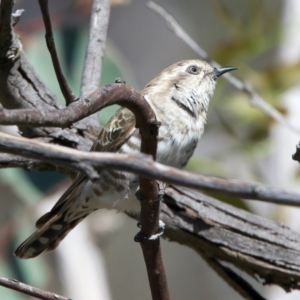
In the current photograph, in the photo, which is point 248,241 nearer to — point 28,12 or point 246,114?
point 246,114

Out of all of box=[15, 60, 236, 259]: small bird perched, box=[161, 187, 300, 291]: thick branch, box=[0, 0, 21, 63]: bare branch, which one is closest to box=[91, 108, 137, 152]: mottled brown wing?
box=[15, 60, 236, 259]: small bird perched

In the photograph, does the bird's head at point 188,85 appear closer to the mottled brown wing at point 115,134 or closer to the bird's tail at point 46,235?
the mottled brown wing at point 115,134

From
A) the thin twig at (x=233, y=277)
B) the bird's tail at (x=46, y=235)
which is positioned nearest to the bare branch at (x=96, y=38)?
the bird's tail at (x=46, y=235)

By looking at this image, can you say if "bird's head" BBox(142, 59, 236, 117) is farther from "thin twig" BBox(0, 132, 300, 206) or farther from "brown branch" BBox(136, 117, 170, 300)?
"thin twig" BBox(0, 132, 300, 206)

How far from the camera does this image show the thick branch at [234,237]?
223 centimetres

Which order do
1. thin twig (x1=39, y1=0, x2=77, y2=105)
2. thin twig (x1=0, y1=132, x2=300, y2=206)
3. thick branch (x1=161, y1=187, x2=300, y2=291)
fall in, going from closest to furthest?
thin twig (x1=0, y1=132, x2=300, y2=206), thin twig (x1=39, y1=0, x2=77, y2=105), thick branch (x1=161, y1=187, x2=300, y2=291)

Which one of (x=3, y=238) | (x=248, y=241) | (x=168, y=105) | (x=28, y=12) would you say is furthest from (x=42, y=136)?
(x=28, y=12)

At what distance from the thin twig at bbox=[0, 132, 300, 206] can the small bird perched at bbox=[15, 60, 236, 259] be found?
980 millimetres

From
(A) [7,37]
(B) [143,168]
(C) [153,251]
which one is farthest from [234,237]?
(B) [143,168]

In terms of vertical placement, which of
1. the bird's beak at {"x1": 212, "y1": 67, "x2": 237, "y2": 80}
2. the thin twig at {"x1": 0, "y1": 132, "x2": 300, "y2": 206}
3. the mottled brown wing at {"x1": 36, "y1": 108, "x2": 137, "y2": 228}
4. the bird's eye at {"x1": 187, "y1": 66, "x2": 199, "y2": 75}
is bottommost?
the thin twig at {"x1": 0, "y1": 132, "x2": 300, "y2": 206}

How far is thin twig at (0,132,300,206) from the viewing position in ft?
3.10

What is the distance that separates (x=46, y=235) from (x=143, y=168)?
1.42 metres

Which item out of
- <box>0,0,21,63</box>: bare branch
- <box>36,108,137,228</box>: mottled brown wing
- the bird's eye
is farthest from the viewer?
the bird's eye

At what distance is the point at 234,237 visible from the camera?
7.39 feet
